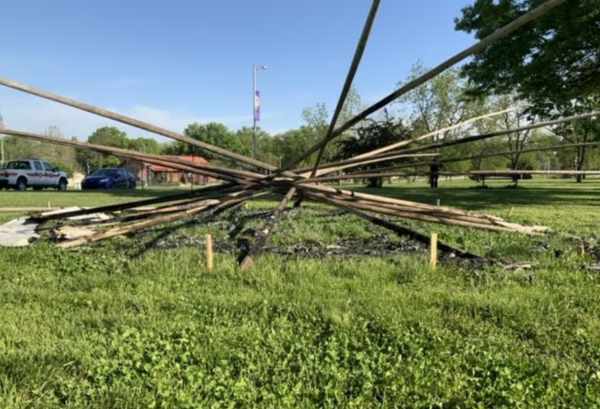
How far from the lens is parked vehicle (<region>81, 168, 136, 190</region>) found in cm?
2977

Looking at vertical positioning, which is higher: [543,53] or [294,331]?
[543,53]

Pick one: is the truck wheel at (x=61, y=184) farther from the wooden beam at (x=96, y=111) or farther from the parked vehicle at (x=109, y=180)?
the wooden beam at (x=96, y=111)

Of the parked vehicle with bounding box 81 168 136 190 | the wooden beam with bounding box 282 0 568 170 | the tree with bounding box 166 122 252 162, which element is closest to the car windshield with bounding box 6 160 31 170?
the parked vehicle with bounding box 81 168 136 190

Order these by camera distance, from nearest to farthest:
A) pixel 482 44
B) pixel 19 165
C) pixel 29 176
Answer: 1. pixel 482 44
2. pixel 29 176
3. pixel 19 165

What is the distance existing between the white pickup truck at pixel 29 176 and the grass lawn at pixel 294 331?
931 inches

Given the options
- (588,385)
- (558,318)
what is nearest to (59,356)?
(588,385)

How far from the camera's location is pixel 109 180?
99.4ft

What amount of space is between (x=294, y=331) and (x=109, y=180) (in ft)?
99.0

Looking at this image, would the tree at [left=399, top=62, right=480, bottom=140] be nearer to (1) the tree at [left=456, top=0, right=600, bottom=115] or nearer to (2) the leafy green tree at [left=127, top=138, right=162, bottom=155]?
(1) the tree at [left=456, top=0, right=600, bottom=115]

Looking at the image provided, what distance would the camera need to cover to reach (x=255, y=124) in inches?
1160

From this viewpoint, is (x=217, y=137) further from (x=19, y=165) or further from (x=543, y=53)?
(x=543, y=53)

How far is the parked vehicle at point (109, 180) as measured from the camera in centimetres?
2977

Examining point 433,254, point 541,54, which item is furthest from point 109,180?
point 433,254

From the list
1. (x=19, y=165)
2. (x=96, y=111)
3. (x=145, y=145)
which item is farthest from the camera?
(x=145, y=145)
